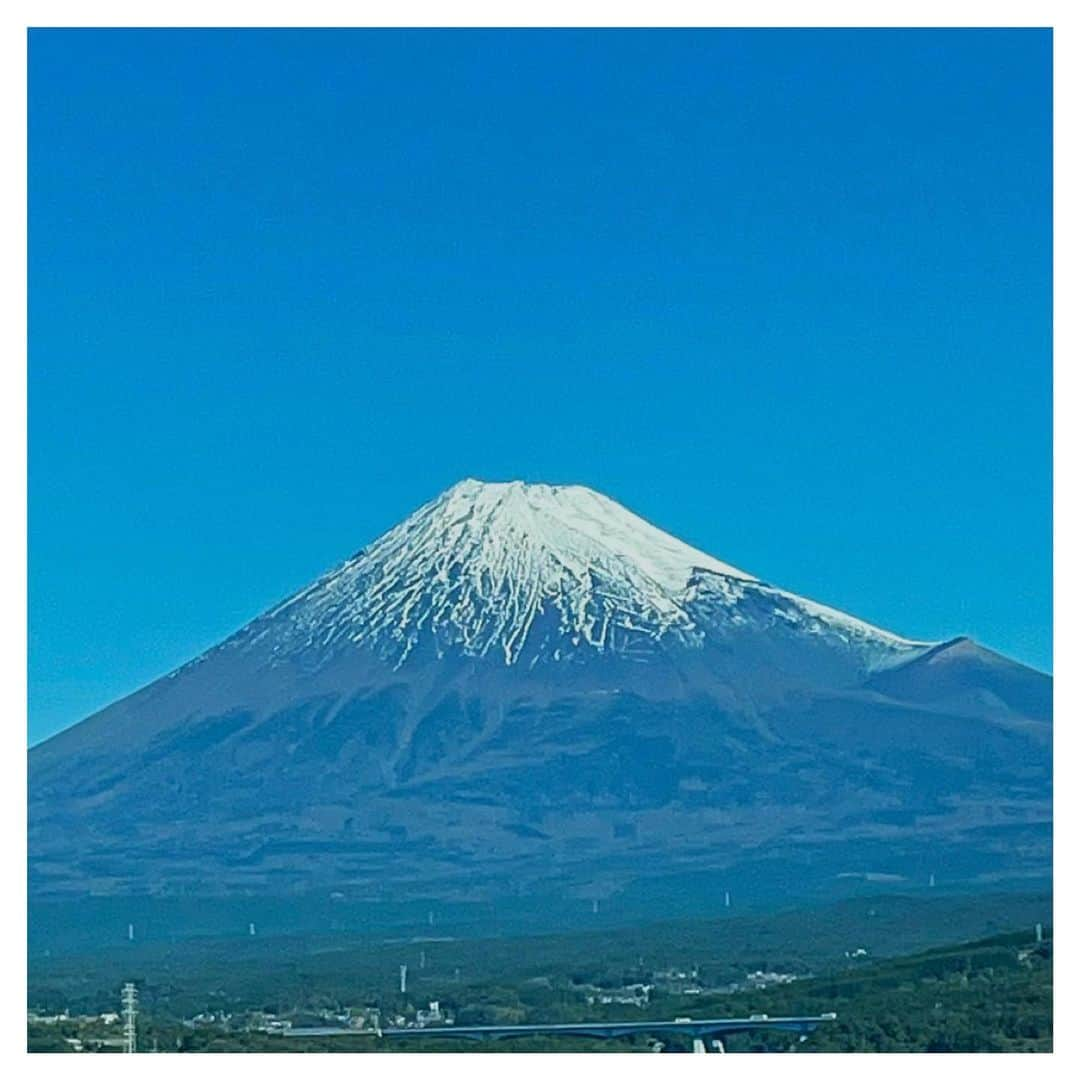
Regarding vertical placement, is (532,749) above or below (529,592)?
below

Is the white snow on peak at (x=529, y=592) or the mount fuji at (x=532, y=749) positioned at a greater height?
the white snow on peak at (x=529, y=592)

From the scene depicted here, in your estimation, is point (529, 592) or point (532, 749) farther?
point (529, 592)

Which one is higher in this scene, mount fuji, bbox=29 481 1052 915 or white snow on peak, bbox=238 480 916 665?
white snow on peak, bbox=238 480 916 665
